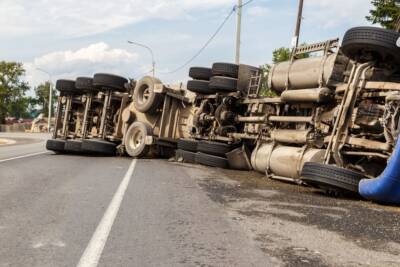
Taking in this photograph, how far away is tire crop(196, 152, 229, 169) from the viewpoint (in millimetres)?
13766

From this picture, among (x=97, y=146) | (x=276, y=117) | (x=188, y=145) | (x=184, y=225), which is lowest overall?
(x=184, y=225)

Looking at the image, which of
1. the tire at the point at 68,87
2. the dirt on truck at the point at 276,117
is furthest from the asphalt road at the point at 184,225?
the tire at the point at 68,87

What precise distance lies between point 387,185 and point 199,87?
28.9 ft

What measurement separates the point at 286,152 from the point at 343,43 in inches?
101

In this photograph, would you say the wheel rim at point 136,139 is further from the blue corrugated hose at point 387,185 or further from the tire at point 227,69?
the blue corrugated hose at point 387,185

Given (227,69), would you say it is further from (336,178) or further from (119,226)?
(119,226)

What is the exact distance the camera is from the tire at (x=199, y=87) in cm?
1564

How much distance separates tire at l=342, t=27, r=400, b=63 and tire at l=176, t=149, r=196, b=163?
6383 mm

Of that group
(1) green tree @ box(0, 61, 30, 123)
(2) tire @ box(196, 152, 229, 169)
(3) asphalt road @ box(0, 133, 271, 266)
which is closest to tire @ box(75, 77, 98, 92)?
(2) tire @ box(196, 152, 229, 169)

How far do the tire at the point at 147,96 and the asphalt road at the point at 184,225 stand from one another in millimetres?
7093

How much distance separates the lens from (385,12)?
23453 mm

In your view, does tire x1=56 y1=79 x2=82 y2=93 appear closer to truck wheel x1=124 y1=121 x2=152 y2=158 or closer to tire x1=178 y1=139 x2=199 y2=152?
truck wheel x1=124 y1=121 x2=152 y2=158

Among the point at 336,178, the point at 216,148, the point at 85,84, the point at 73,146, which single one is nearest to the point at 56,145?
the point at 73,146

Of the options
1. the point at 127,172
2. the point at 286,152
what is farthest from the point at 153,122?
the point at 286,152
